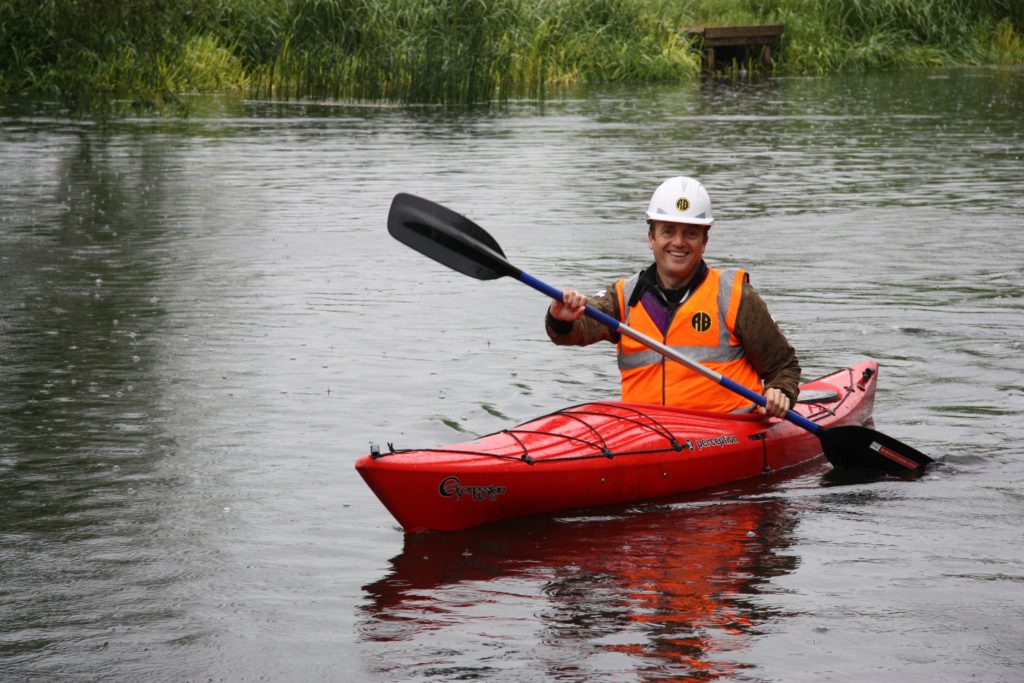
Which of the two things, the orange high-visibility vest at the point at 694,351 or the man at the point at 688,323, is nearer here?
the man at the point at 688,323

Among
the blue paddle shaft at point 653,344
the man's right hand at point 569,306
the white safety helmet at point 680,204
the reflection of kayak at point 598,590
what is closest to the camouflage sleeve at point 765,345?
the blue paddle shaft at point 653,344

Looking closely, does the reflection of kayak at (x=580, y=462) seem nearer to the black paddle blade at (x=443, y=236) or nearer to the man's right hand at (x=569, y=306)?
the man's right hand at (x=569, y=306)

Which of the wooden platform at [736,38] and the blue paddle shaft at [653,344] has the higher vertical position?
the wooden platform at [736,38]

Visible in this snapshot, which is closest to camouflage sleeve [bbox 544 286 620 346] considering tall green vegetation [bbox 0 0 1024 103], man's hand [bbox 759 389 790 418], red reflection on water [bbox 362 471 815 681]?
man's hand [bbox 759 389 790 418]

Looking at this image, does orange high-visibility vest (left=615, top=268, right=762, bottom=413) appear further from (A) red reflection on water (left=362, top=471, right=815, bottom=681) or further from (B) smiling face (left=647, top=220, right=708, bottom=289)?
(A) red reflection on water (left=362, top=471, right=815, bottom=681)

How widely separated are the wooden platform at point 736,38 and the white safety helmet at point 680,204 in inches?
1135

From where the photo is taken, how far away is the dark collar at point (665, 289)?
709cm

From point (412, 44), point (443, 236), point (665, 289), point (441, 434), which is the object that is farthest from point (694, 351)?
point (412, 44)

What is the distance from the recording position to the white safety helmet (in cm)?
690

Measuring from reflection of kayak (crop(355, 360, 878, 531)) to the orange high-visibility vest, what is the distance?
0.56 ft

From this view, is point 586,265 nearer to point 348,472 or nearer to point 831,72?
point 348,472

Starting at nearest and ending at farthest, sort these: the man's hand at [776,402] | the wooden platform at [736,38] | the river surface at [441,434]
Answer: the river surface at [441,434]
the man's hand at [776,402]
the wooden platform at [736,38]

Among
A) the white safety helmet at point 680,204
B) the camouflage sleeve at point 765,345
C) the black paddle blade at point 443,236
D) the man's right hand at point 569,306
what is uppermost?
the white safety helmet at point 680,204

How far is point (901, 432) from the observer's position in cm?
807
